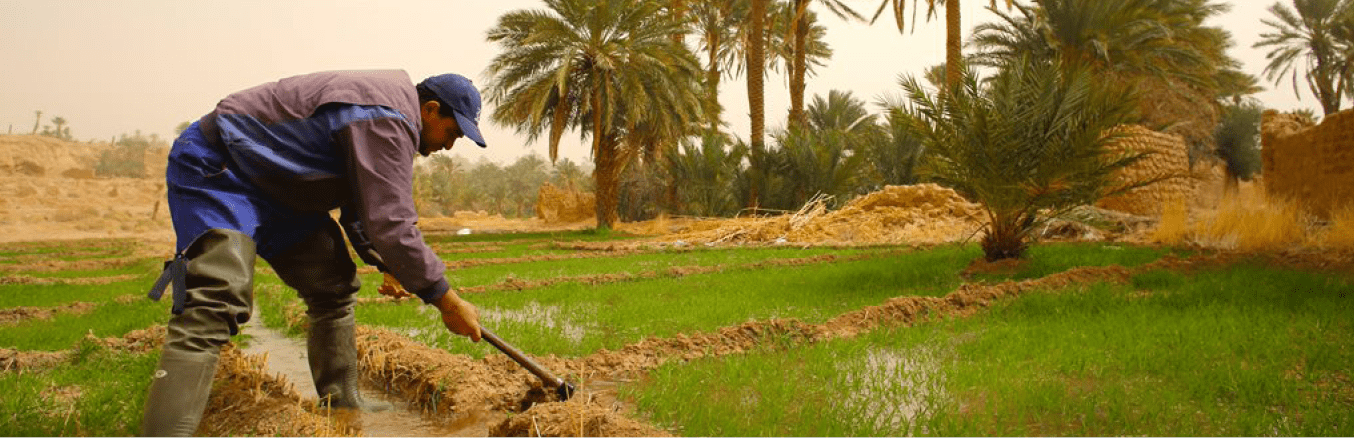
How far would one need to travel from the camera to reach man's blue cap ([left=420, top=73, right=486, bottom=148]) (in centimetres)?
288

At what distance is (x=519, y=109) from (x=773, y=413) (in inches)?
A: 745

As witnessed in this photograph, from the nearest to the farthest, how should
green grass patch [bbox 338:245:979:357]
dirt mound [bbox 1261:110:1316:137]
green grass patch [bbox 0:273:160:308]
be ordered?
green grass patch [bbox 338:245:979:357]
green grass patch [bbox 0:273:160:308]
dirt mound [bbox 1261:110:1316:137]

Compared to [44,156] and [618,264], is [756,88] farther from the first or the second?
[44,156]

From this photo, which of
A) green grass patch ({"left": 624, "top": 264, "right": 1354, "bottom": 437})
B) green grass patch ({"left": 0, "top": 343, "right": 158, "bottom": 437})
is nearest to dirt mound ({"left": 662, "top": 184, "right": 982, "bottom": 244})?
green grass patch ({"left": 624, "top": 264, "right": 1354, "bottom": 437})

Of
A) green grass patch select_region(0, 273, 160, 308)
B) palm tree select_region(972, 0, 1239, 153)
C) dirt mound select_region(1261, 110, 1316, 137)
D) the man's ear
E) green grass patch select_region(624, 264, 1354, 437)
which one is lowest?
green grass patch select_region(0, 273, 160, 308)

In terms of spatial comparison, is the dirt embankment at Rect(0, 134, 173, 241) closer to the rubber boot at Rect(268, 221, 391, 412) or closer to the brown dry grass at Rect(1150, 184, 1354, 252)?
the rubber boot at Rect(268, 221, 391, 412)

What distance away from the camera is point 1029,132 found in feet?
27.1

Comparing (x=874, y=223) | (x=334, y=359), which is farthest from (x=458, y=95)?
(x=874, y=223)

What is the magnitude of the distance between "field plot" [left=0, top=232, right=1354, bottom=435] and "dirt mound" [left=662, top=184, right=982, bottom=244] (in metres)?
7.98

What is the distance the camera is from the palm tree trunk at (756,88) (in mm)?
21156

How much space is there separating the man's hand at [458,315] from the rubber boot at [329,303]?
2.05 ft

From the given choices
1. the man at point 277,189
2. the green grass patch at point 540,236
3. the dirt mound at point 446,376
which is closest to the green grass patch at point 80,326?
the dirt mound at point 446,376

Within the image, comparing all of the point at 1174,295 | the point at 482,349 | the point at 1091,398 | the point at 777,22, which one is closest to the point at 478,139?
the point at 482,349

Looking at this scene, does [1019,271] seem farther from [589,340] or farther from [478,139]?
[478,139]
